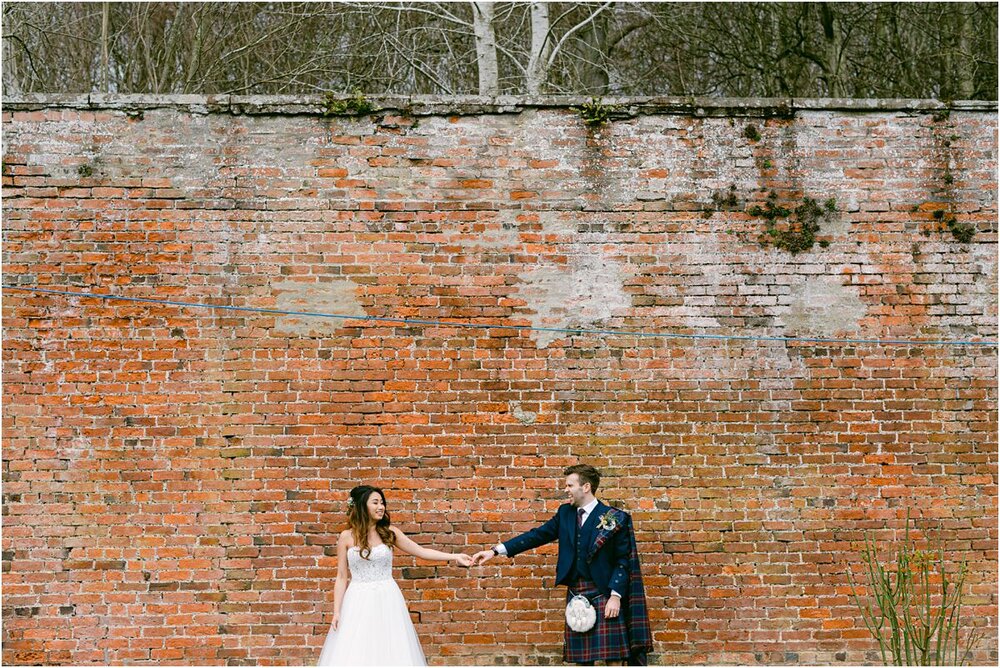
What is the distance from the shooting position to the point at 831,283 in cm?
635

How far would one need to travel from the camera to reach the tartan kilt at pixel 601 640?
5129mm

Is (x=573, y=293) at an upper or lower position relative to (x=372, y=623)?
upper

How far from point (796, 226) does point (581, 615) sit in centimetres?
323

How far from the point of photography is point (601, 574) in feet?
17.1

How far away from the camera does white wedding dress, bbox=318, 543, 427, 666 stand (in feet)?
17.2

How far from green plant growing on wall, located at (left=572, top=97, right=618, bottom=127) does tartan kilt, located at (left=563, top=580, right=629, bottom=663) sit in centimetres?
333

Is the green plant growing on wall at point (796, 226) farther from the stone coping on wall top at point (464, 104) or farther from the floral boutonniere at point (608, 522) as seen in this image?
the floral boutonniere at point (608, 522)

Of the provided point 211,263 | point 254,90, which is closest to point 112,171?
point 211,263

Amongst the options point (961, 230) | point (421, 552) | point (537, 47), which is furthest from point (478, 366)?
point (537, 47)

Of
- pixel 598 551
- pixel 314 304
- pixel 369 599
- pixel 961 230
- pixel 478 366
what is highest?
pixel 961 230

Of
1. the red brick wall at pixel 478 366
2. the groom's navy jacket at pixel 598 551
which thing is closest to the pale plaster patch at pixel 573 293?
the red brick wall at pixel 478 366

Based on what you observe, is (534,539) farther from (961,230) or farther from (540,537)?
(961,230)

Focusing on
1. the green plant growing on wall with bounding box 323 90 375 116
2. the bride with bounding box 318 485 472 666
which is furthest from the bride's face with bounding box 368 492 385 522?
the green plant growing on wall with bounding box 323 90 375 116

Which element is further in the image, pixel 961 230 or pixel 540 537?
pixel 961 230
